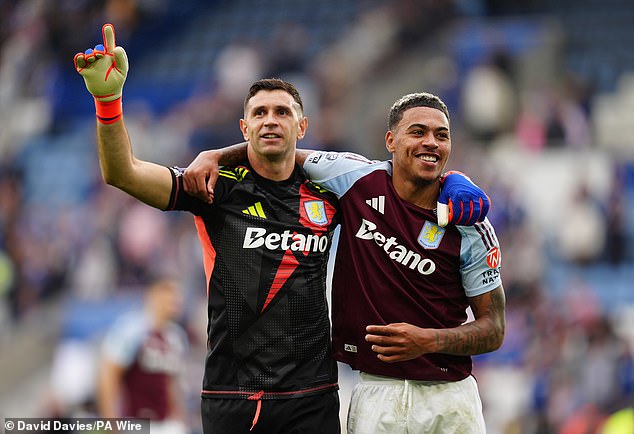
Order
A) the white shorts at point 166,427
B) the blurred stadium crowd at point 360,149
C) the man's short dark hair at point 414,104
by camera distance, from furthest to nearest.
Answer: the blurred stadium crowd at point 360,149
the white shorts at point 166,427
the man's short dark hair at point 414,104

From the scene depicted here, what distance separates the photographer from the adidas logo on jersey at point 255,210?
4516 millimetres

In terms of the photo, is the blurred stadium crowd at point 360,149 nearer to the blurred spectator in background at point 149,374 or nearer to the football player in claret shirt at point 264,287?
the blurred spectator in background at point 149,374

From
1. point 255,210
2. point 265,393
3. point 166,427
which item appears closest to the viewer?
point 265,393

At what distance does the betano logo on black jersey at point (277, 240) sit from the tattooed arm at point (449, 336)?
1.58 feet

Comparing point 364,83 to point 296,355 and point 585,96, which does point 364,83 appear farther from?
point 296,355

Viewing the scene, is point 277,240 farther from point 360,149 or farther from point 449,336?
point 360,149

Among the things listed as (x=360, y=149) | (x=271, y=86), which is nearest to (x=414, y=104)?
(x=271, y=86)

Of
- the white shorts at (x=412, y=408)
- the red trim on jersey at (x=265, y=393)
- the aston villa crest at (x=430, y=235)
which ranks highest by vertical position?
the aston villa crest at (x=430, y=235)

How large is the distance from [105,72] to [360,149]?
10.7m

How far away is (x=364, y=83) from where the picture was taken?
15.4m

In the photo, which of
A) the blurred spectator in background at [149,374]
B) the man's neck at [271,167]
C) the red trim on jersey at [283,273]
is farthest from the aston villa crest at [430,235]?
the blurred spectator in background at [149,374]

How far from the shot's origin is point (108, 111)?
13.4ft

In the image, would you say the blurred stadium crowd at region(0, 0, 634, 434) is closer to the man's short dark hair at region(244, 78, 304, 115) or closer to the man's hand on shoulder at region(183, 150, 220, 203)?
the man's short dark hair at region(244, 78, 304, 115)

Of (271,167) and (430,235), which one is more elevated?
(271,167)
